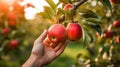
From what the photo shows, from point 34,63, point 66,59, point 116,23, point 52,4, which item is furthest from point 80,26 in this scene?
point 66,59

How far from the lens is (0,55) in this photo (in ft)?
20.1

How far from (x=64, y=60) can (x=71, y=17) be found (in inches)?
414

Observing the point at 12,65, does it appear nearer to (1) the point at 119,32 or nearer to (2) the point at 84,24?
(1) the point at 119,32

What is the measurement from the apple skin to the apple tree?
0.17ft

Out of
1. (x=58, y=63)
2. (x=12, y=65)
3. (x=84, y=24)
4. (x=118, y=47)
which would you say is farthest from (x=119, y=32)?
(x=58, y=63)

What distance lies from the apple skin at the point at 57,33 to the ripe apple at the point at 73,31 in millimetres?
32

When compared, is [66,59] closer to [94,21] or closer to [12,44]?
[12,44]

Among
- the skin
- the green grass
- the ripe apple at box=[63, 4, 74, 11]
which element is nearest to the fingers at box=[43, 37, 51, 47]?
the skin

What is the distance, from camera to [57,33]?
2.62m

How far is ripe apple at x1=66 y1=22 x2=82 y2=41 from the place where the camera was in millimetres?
2635

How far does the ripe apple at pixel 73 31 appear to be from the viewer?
2.63 meters

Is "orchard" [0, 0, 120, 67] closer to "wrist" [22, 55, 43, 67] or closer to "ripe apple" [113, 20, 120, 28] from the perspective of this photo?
"ripe apple" [113, 20, 120, 28]

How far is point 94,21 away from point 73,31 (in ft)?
0.64

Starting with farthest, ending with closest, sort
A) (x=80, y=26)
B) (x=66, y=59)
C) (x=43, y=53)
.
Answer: (x=66, y=59)
(x=43, y=53)
(x=80, y=26)
